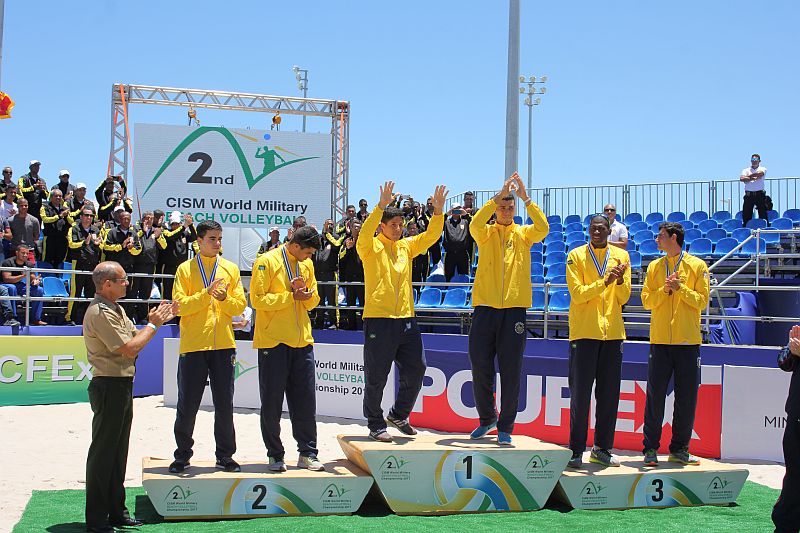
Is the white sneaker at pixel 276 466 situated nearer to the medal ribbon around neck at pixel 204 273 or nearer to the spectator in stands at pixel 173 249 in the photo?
the medal ribbon around neck at pixel 204 273

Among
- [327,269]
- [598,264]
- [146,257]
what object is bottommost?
[598,264]

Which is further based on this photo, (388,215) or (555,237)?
(555,237)

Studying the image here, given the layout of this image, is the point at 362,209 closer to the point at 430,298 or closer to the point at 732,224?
the point at 430,298

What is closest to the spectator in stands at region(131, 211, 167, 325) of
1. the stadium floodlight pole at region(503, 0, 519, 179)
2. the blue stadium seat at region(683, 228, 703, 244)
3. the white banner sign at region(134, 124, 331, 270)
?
the white banner sign at region(134, 124, 331, 270)

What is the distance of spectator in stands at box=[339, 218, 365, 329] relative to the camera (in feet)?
48.6

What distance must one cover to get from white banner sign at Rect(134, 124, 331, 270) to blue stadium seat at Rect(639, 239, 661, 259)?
7388 millimetres

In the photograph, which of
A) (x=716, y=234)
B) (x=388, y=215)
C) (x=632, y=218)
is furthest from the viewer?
(x=632, y=218)

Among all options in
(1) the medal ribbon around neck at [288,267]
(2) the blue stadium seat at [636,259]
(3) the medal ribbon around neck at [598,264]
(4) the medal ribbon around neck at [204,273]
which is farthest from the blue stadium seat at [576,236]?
(4) the medal ribbon around neck at [204,273]

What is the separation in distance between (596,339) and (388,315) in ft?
5.99

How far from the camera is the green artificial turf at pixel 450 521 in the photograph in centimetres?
652

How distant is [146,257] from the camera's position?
567 inches

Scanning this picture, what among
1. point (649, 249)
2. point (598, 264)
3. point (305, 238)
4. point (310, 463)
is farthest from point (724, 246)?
point (310, 463)

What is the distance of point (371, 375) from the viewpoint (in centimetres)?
742

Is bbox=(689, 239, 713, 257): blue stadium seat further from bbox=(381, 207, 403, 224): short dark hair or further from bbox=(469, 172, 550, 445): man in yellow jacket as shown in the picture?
bbox=(381, 207, 403, 224): short dark hair
